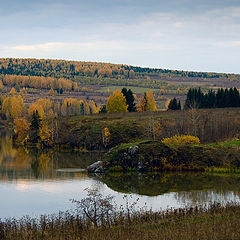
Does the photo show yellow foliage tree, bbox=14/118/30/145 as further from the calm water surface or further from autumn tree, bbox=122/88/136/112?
the calm water surface

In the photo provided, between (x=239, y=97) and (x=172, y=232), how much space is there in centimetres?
9330

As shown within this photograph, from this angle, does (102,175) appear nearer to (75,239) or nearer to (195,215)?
(195,215)

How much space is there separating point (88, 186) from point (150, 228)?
72.0ft

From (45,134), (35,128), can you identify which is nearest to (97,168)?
(45,134)

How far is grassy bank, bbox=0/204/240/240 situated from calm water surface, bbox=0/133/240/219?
582cm

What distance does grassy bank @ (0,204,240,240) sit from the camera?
16.4 meters

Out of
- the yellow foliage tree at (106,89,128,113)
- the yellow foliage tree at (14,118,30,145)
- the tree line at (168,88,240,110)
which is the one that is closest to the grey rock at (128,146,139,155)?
the yellow foliage tree at (14,118,30,145)

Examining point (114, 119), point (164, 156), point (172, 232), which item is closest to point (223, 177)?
point (164, 156)

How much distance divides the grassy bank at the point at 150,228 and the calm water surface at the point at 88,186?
19.1ft

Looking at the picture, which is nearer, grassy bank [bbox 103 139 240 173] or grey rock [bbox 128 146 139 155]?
grassy bank [bbox 103 139 240 173]

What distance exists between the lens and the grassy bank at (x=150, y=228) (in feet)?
53.8

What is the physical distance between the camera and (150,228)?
20.2m

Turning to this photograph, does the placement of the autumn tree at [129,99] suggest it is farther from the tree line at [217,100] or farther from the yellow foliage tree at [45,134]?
the yellow foliage tree at [45,134]

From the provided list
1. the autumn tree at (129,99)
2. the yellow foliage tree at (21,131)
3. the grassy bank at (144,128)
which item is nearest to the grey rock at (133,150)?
the grassy bank at (144,128)
